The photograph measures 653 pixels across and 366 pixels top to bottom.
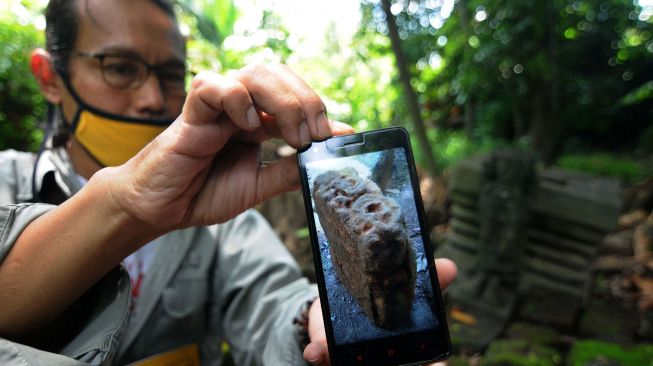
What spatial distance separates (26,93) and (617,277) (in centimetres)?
454

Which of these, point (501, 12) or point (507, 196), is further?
point (501, 12)

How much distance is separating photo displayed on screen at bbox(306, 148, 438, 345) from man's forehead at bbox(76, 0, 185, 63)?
2.44 feet

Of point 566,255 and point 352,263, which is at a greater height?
point 352,263

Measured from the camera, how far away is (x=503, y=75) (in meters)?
4.71

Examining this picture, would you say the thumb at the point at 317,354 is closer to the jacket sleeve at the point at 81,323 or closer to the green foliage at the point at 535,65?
the jacket sleeve at the point at 81,323

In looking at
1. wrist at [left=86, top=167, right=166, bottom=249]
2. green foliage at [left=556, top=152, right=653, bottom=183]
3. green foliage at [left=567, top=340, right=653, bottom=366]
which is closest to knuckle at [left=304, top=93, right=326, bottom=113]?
wrist at [left=86, top=167, right=166, bottom=249]

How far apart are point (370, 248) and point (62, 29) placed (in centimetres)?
120

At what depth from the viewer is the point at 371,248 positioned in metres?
0.89

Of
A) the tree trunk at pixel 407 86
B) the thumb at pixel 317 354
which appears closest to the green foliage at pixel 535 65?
the tree trunk at pixel 407 86

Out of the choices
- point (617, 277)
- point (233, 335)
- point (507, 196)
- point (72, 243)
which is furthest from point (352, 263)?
point (617, 277)

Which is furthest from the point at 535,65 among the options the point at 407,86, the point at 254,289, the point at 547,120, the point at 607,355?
the point at 254,289

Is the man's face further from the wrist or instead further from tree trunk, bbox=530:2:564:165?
tree trunk, bbox=530:2:564:165

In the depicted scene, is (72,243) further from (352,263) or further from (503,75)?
(503,75)

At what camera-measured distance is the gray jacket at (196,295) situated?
0.96 m
